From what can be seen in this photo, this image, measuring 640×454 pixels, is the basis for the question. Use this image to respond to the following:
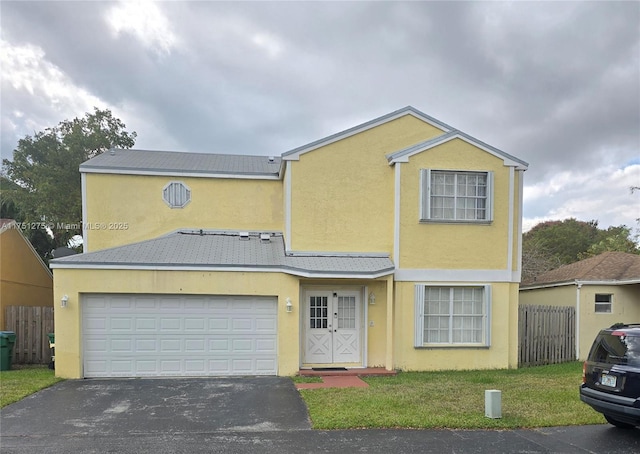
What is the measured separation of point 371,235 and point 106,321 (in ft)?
24.1

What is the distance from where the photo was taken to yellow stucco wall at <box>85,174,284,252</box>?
44.4 feet

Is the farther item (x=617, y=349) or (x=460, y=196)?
(x=460, y=196)

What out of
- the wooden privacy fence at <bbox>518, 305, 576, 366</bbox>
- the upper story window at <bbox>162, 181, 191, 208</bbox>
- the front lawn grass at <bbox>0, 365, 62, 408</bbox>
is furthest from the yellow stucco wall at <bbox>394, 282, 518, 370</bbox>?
the front lawn grass at <bbox>0, 365, 62, 408</bbox>

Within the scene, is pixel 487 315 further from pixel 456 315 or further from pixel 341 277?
pixel 341 277

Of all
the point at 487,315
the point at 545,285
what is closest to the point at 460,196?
the point at 487,315

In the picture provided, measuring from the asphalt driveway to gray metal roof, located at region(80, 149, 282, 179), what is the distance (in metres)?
7.29

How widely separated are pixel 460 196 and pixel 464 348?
4254 mm

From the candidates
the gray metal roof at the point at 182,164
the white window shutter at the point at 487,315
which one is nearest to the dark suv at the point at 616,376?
the white window shutter at the point at 487,315

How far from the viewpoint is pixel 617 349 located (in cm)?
629

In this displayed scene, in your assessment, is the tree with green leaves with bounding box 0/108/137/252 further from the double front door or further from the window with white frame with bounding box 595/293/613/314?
the window with white frame with bounding box 595/293/613/314

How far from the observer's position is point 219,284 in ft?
36.1

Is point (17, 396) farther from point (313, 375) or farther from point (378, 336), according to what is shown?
point (378, 336)

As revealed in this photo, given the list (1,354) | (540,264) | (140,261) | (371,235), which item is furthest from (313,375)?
(540,264)

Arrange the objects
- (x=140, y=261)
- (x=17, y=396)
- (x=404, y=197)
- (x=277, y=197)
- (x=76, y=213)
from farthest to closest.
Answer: (x=76, y=213) < (x=277, y=197) < (x=404, y=197) < (x=140, y=261) < (x=17, y=396)
